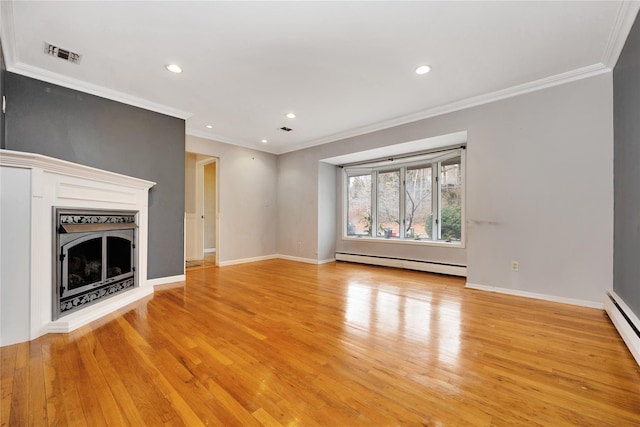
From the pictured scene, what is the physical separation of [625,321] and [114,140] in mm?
5471

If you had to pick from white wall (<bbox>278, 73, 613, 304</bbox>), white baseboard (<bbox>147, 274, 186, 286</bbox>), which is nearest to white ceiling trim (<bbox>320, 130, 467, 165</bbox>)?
white wall (<bbox>278, 73, 613, 304</bbox>)

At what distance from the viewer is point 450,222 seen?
467cm

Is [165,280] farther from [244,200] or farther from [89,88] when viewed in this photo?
[89,88]

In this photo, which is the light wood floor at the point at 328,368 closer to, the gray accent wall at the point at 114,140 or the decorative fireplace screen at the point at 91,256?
the decorative fireplace screen at the point at 91,256

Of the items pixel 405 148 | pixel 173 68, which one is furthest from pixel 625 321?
pixel 173 68

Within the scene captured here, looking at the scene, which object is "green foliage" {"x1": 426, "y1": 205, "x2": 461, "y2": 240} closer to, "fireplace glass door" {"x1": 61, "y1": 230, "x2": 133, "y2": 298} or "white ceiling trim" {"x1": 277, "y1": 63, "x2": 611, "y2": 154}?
"white ceiling trim" {"x1": 277, "y1": 63, "x2": 611, "y2": 154}

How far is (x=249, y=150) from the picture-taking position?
575 centimetres

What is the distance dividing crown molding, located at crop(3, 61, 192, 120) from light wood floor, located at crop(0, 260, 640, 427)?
101 inches

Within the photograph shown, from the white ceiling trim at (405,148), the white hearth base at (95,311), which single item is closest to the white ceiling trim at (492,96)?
the white ceiling trim at (405,148)

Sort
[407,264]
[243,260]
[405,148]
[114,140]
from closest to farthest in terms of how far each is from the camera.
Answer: [114,140]
[405,148]
[407,264]
[243,260]

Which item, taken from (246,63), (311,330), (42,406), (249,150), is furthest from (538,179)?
(249,150)

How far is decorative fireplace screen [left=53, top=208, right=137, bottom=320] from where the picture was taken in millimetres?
2365

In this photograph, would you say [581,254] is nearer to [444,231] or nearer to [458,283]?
[458,283]

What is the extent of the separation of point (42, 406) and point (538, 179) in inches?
180
